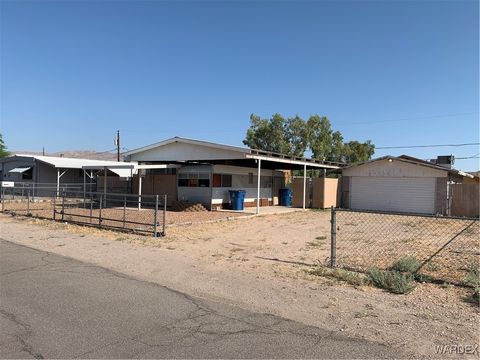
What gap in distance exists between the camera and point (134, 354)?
162 inches

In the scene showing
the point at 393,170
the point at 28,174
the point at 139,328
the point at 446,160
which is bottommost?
the point at 139,328

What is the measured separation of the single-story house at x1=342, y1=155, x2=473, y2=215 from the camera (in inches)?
955

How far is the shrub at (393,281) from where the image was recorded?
21.4 ft

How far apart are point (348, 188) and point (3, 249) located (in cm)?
2208

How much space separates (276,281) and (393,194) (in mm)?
20681

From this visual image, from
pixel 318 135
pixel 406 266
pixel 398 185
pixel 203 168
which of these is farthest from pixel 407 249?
pixel 318 135

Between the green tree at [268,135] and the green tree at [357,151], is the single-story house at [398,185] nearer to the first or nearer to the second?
the green tree at [268,135]

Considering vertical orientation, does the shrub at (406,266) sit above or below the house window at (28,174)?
below

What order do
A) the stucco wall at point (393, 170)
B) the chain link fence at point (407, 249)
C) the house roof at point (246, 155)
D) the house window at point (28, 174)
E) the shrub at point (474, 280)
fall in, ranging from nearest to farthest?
the shrub at point (474, 280), the chain link fence at point (407, 249), the house roof at point (246, 155), the stucco wall at point (393, 170), the house window at point (28, 174)

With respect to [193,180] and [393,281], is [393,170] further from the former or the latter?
[393,281]

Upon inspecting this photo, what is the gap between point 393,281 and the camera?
671cm

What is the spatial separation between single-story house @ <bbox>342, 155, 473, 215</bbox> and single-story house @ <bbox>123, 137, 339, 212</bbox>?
3012 millimetres

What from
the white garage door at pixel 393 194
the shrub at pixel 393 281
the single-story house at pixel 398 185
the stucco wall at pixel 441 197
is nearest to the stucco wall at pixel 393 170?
the single-story house at pixel 398 185

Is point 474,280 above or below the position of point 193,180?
below
